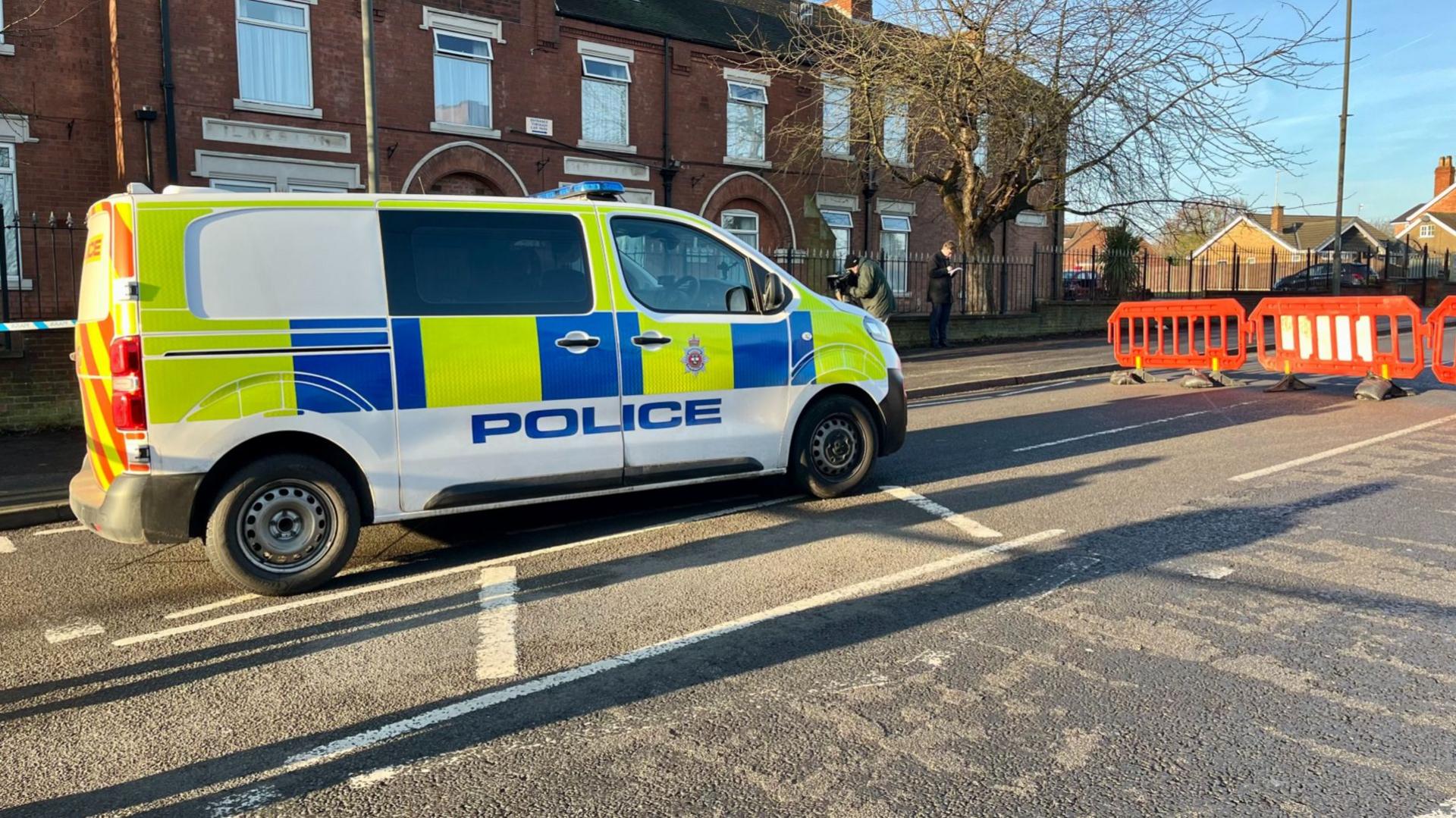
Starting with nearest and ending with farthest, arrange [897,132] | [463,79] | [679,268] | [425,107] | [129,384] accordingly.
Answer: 1. [129,384]
2. [679,268]
3. [425,107]
4. [463,79]
5. [897,132]

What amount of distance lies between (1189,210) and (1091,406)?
12.1m

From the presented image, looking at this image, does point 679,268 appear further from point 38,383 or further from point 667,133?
point 667,133

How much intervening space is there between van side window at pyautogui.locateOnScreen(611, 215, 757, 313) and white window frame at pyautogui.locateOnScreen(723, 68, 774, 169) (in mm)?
16969

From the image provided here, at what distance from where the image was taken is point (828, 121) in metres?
23.4

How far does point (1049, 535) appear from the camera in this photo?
5805mm

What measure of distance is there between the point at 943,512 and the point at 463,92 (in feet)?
51.7

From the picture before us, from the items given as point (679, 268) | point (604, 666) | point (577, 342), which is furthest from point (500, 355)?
point (604, 666)

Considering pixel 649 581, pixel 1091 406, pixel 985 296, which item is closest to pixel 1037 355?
pixel 985 296

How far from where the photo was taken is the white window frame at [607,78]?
2059 cm

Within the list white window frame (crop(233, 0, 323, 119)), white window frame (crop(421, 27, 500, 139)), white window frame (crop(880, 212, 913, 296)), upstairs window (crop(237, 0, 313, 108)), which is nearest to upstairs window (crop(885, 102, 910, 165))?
white window frame (crop(880, 212, 913, 296))

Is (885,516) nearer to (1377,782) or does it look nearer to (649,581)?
(649,581)

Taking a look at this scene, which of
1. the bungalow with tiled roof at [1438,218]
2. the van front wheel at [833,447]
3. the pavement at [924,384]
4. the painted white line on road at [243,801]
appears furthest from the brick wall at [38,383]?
the bungalow with tiled roof at [1438,218]

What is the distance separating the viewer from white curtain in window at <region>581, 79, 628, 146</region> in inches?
819

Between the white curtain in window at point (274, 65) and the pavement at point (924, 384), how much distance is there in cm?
880
